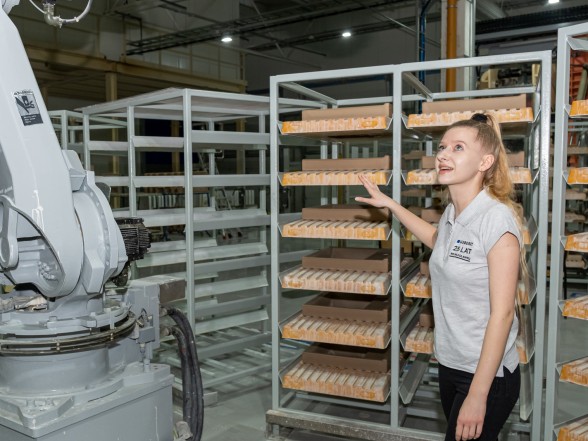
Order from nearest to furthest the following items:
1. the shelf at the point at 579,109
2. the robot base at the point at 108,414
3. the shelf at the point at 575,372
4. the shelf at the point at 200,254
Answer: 1. the robot base at the point at 108,414
2. the shelf at the point at 579,109
3. the shelf at the point at 575,372
4. the shelf at the point at 200,254

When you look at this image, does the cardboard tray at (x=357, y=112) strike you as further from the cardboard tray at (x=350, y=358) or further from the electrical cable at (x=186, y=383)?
the electrical cable at (x=186, y=383)

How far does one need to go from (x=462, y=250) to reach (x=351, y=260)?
1606mm

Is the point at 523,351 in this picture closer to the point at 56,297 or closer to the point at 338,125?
the point at 338,125

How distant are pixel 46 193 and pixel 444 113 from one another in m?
2.25

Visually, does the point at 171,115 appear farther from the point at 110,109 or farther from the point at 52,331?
the point at 52,331

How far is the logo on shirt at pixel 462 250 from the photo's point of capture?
81.5 inches

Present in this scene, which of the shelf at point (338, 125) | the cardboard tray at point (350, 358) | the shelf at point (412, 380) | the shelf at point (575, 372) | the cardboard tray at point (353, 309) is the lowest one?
the shelf at point (412, 380)

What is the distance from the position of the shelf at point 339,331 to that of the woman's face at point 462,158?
1.62m

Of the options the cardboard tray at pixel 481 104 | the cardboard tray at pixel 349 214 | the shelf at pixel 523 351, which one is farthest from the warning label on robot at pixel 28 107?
the shelf at pixel 523 351

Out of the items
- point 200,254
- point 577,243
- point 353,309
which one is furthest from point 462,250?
point 200,254

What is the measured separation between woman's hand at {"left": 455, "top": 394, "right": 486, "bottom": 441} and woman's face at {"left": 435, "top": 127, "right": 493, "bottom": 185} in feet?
2.69

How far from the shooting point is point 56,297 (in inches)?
85.4

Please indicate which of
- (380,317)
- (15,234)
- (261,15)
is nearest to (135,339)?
(15,234)

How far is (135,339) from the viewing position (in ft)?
8.13
